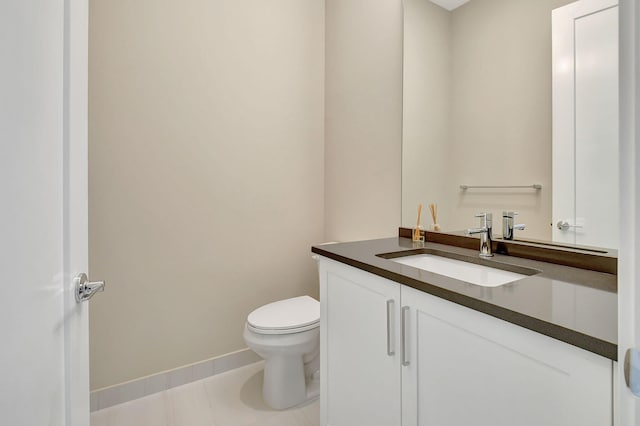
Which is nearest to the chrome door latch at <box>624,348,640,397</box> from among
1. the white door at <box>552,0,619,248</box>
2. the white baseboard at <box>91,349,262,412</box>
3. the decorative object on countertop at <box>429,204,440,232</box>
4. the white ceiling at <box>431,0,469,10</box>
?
the white door at <box>552,0,619,248</box>

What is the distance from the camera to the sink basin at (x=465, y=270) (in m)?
1.08

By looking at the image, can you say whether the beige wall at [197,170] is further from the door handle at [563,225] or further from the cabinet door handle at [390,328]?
the cabinet door handle at [390,328]

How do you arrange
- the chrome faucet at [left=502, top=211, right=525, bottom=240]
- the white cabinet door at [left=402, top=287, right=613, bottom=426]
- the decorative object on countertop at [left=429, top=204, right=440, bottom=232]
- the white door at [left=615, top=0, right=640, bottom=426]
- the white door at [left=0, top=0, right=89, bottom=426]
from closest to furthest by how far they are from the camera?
the white door at [left=615, top=0, right=640, bottom=426] → the white door at [left=0, top=0, right=89, bottom=426] → the white cabinet door at [left=402, top=287, right=613, bottom=426] → the chrome faucet at [left=502, top=211, right=525, bottom=240] → the decorative object on countertop at [left=429, top=204, right=440, bottom=232]

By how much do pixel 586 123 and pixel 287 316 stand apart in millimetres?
1468

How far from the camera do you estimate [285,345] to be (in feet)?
5.18

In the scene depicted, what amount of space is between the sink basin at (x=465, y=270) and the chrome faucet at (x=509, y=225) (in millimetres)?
185

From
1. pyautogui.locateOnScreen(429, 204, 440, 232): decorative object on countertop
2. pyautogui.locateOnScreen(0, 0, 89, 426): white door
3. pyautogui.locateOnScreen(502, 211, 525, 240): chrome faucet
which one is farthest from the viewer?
pyautogui.locateOnScreen(429, 204, 440, 232): decorative object on countertop

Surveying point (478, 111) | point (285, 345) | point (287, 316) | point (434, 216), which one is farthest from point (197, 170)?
point (478, 111)

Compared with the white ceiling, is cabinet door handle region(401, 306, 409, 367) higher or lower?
lower

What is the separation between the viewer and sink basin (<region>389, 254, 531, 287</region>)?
108 cm

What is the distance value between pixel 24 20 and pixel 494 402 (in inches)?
45.2

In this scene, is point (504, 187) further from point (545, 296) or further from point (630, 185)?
point (630, 185)

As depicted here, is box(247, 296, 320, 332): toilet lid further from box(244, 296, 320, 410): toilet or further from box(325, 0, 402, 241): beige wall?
box(325, 0, 402, 241): beige wall

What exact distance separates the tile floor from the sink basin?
0.96 meters
